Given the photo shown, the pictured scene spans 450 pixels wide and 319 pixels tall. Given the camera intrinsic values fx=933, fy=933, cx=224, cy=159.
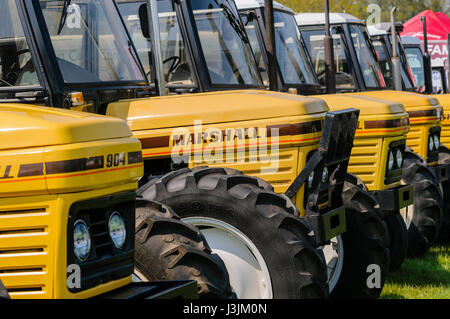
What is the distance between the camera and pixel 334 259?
687 cm

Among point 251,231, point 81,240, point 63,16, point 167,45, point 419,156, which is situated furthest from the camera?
point 419,156

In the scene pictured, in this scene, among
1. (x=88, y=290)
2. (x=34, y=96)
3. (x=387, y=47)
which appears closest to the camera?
(x=88, y=290)

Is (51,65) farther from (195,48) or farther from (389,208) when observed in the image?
(389,208)

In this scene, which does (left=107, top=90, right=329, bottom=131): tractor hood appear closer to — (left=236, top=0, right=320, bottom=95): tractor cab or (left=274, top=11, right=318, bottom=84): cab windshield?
(left=236, top=0, right=320, bottom=95): tractor cab

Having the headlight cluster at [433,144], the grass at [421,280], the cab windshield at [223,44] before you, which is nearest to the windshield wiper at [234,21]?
the cab windshield at [223,44]

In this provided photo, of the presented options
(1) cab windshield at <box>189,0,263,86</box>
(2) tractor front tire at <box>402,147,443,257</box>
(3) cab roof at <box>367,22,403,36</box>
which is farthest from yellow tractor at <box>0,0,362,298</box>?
(3) cab roof at <box>367,22,403,36</box>

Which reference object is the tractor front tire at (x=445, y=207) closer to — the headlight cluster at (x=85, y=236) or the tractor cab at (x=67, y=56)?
the tractor cab at (x=67, y=56)

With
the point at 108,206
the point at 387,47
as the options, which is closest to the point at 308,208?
the point at 108,206

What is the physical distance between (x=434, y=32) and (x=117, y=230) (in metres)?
28.2

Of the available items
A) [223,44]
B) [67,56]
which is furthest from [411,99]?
[67,56]

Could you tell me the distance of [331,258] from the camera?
688 cm

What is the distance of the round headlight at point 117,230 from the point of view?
12.9ft

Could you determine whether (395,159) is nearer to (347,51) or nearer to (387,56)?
(347,51)
